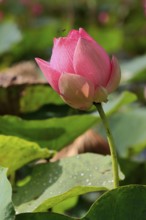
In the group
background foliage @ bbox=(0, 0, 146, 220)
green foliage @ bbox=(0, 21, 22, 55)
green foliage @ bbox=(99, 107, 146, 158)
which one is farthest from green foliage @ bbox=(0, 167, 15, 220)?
green foliage @ bbox=(0, 21, 22, 55)

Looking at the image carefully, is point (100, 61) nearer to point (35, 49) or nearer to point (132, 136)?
point (132, 136)

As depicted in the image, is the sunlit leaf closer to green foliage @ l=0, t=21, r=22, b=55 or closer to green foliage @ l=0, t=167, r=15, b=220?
green foliage @ l=0, t=167, r=15, b=220

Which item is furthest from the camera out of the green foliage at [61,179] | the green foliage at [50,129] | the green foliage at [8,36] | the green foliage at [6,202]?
the green foliage at [8,36]

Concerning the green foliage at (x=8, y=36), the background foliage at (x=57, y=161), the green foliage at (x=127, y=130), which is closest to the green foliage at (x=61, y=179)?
the background foliage at (x=57, y=161)

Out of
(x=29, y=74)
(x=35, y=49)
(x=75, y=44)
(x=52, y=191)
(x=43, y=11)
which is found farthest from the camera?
(x=43, y=11)

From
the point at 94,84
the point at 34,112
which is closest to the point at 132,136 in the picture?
the point at 34,112

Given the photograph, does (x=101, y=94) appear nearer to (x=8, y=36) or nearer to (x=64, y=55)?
(x=64, y=55)

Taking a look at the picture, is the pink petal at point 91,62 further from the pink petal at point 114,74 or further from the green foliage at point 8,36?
the green foliage at point 8,36

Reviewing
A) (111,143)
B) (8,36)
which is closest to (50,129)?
(111,143)
